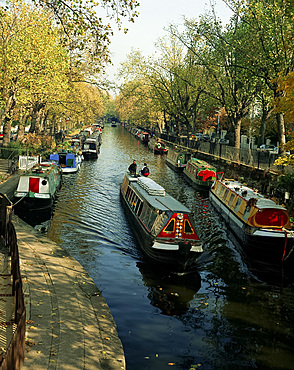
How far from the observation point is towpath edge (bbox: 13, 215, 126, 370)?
29.5ft

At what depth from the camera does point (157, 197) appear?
21.0 m

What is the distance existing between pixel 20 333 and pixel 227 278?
11.9m

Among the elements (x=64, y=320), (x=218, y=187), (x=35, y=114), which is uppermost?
(x=35, y=114)

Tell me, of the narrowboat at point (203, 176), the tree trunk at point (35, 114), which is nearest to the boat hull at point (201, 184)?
the narrowboat at point (203, 176)

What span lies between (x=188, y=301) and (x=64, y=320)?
572cm

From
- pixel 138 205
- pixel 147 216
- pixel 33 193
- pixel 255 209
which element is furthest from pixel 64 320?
pixel 33 193

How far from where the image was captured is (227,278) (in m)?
17.7

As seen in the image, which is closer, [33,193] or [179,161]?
[33,193]

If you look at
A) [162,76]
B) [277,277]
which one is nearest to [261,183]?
[277,277]

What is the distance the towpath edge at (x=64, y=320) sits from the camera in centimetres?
899

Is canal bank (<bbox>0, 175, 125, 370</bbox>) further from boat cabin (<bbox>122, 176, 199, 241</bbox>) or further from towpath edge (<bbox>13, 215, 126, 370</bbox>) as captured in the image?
boat cabin (<bbox>122, 176, 199, 241</bbox>)

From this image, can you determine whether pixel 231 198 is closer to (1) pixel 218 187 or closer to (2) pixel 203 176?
(1) pixel 218 187

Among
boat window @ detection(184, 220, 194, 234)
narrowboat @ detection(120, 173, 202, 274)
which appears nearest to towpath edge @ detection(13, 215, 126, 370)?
narrowboat @ detection(120, 173, 202, 274)

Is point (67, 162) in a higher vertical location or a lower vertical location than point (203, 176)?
lower
